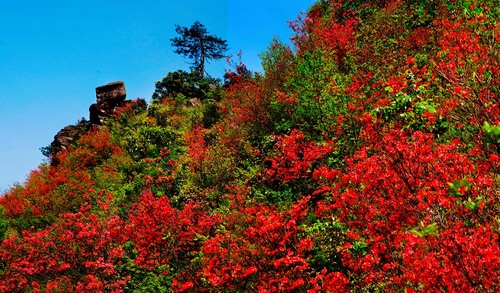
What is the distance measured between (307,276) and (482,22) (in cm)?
927

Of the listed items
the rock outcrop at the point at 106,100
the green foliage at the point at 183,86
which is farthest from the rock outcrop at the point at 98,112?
the green foliage at the point at 183,86

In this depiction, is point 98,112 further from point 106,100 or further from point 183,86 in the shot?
point 183,86

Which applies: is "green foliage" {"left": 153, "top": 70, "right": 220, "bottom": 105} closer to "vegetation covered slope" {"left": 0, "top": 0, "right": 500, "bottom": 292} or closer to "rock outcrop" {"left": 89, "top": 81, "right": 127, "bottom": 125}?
"rock outcrop" {"left": 89, "top": 81, "right": 127, "bottom": 125}

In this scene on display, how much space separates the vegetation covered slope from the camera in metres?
7.61

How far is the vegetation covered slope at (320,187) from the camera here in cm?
761

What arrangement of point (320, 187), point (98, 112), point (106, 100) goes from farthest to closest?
1. point (106, 100)
2. point (98, 112)
3. point (320, 187)

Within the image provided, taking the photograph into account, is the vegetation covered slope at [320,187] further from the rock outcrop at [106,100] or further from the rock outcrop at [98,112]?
the rock outcrop at [106,100]

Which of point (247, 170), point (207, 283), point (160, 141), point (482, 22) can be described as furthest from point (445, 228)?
point (160, 141)

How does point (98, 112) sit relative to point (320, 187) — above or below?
above

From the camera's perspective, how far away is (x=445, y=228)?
625cm

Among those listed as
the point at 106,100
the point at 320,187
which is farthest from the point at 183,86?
the point at 320,187

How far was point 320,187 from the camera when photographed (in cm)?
1639

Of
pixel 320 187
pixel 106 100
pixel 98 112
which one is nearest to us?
pixel 320 187

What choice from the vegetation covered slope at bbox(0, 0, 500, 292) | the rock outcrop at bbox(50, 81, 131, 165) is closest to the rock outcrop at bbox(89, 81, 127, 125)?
the rock outcrop at bbox(50, 81, 131, 165)
